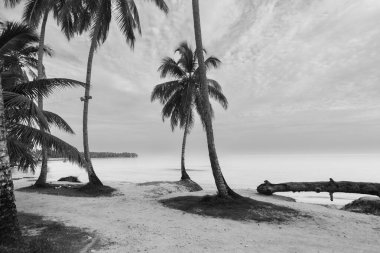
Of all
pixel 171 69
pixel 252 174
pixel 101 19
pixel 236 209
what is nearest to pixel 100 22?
pixel 101 19

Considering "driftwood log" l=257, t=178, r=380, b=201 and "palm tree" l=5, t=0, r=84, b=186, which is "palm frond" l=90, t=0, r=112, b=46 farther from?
"driftwood log" l=257, t=178, r=380, b=201

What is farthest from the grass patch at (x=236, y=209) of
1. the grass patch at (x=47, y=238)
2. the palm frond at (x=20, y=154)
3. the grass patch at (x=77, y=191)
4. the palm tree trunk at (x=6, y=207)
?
the palm tree trunk at (x=6, y=207)

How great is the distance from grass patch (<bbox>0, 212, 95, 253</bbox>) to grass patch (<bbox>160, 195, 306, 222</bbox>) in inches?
203

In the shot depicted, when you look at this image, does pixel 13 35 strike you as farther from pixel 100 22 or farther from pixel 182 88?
pixel 182 88

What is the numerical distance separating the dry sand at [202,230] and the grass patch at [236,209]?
550 millimetres

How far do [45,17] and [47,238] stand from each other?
17158 mm

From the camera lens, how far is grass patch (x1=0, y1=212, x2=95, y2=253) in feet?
19.6

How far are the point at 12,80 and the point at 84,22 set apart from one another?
9.51 metres

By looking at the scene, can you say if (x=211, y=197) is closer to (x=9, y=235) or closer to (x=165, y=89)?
(x=9, y=235)

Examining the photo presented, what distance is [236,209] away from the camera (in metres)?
11.6

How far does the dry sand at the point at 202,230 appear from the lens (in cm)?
719

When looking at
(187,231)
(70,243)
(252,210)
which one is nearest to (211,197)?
(252,210)

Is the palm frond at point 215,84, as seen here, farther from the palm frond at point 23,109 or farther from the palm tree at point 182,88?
the palm frond at point 23,109

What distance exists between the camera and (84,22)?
19859 millimetres
